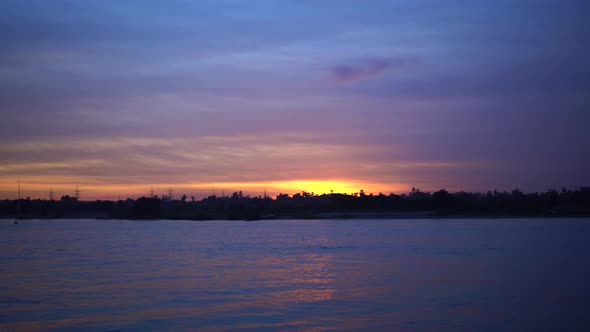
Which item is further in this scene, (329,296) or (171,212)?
(171,212)

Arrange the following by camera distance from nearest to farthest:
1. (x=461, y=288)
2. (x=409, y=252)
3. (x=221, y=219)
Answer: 1. (x=461, y=288)
2. (x=409, y=252)
3. (x=221, y=219)

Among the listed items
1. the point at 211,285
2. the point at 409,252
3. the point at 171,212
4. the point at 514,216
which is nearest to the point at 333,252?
the point at 409,252

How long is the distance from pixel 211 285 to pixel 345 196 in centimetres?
15478

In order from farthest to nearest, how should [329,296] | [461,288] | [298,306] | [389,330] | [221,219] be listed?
[221,219] → [461,288] → [329,296] → [298,306] → [389,330]

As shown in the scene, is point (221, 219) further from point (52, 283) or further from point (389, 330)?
point (389, 330)

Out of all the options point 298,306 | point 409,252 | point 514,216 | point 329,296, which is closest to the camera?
point 298,306

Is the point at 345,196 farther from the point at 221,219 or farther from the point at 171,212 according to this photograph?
the point at 171,212

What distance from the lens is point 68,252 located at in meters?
45.2

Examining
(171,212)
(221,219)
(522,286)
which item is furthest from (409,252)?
(171,212)

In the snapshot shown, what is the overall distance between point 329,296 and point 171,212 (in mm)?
164842

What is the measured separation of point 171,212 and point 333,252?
5707 inches

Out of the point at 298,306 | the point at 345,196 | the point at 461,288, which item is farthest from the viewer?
the point at 345,196

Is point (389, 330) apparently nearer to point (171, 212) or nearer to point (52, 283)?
point (52, 283)

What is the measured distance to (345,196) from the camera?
7096 inches
